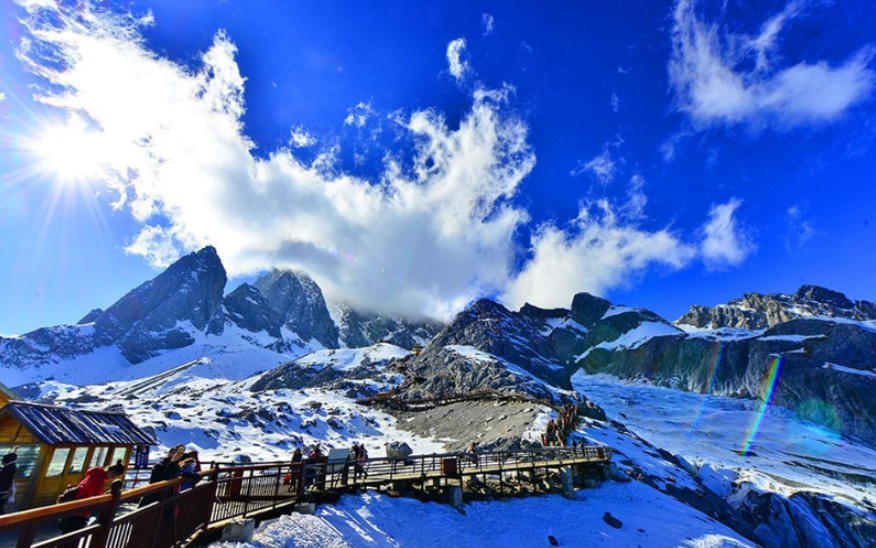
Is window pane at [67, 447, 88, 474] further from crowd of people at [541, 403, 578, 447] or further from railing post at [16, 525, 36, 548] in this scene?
crowd of people at [541, 403, 578, 447]

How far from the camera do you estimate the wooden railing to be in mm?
5780

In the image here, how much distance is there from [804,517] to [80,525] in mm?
49755

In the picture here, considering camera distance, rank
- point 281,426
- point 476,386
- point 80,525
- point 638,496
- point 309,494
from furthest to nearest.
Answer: point 476,386, point 281,426, point 638,496, point 309,494, point 80,525

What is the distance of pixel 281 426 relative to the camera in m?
54.1

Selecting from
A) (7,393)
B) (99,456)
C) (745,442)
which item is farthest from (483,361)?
(7,393)

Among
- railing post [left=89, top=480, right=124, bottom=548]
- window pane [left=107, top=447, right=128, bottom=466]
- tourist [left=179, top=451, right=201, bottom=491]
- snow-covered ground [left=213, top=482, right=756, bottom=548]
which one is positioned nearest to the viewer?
railing post [left=89, top=480, right=124, bottom=548]

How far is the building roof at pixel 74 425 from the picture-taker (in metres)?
14.7

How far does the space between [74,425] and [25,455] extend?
201cm

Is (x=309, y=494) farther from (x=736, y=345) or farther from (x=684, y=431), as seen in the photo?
(x=736, y=345)

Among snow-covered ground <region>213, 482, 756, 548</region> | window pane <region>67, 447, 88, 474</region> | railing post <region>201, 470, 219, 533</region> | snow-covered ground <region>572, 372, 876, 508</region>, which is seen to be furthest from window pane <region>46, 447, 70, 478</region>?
snow-covered ground <region>572, 372, 876, 508</region>

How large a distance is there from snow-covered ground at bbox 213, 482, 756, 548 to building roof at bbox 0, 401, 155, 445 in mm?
9232

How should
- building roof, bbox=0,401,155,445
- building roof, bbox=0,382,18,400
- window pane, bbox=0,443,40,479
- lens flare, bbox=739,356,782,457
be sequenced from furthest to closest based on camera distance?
lens flare, bbox=739,356,782,457
building roof, bbox=0,382,18,400
building roof, bbox=0,401,155,445
window pane, bbox=0,443,40,479

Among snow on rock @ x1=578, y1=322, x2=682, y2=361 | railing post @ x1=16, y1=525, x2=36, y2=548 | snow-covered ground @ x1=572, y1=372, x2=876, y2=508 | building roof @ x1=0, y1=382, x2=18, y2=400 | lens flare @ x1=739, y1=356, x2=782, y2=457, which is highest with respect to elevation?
snow on rock @ x1=578, y1=322, x2=682, y2=361

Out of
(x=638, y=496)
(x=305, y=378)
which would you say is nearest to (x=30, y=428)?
(x=638, y=496)
